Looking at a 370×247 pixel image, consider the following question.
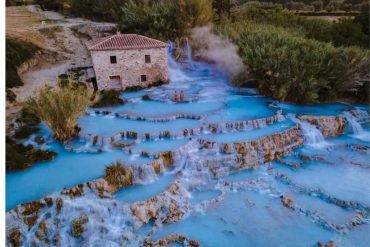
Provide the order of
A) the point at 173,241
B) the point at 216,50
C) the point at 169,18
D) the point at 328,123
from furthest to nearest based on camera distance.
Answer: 1. the point at 169,18
2. the point at 216,50
3. the point at 328,123
4. the point at 173,241

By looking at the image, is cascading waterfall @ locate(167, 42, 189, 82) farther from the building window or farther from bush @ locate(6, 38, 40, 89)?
bush @ locate(6, 38, 40, 89)

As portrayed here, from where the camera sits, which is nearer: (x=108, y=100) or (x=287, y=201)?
(x=287, y=201)

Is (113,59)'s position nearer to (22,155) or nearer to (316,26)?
(22,155)

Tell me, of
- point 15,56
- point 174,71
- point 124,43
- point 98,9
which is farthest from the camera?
point 98,9

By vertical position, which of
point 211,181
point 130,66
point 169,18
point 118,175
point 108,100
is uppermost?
point 169,18

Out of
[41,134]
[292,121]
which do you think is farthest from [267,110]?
[41,134]

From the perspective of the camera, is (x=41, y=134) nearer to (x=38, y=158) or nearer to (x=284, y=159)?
(x=38, y=158)

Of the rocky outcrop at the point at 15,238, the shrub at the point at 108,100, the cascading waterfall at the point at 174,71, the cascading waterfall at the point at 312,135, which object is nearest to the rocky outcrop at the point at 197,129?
the cascading waterfall at the point at 312,135

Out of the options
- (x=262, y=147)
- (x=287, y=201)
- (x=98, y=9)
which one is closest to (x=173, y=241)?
(x=287, y=201)
